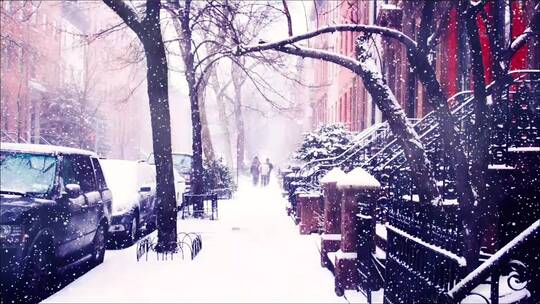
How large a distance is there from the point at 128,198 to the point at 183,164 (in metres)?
12.1

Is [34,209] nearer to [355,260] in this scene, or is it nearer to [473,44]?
[355,260]

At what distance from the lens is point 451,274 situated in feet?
15.3

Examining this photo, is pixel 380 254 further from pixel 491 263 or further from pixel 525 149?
pixel 491 263

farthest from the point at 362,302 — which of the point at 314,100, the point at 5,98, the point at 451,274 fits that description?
the point at 314,100

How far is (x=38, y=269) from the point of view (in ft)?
23.8

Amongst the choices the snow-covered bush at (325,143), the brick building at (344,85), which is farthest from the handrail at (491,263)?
Result: the snow-covered bush at (325,143)

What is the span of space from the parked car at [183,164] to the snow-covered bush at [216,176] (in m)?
0.78

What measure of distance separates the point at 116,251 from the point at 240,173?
128 ft

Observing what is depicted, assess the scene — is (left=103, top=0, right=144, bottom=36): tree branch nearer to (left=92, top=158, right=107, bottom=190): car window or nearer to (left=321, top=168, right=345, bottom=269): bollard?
(left=92, top=158, right=107, bottom=190): car window

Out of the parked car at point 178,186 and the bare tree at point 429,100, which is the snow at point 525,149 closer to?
the bare tree at point 429,100

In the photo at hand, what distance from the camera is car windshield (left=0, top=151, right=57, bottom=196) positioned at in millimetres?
7809

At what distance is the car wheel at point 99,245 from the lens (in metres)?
9.69

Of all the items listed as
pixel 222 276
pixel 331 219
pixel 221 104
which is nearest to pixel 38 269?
pixel 222 276

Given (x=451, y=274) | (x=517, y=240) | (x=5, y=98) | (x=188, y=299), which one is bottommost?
(x=188, y=299)
